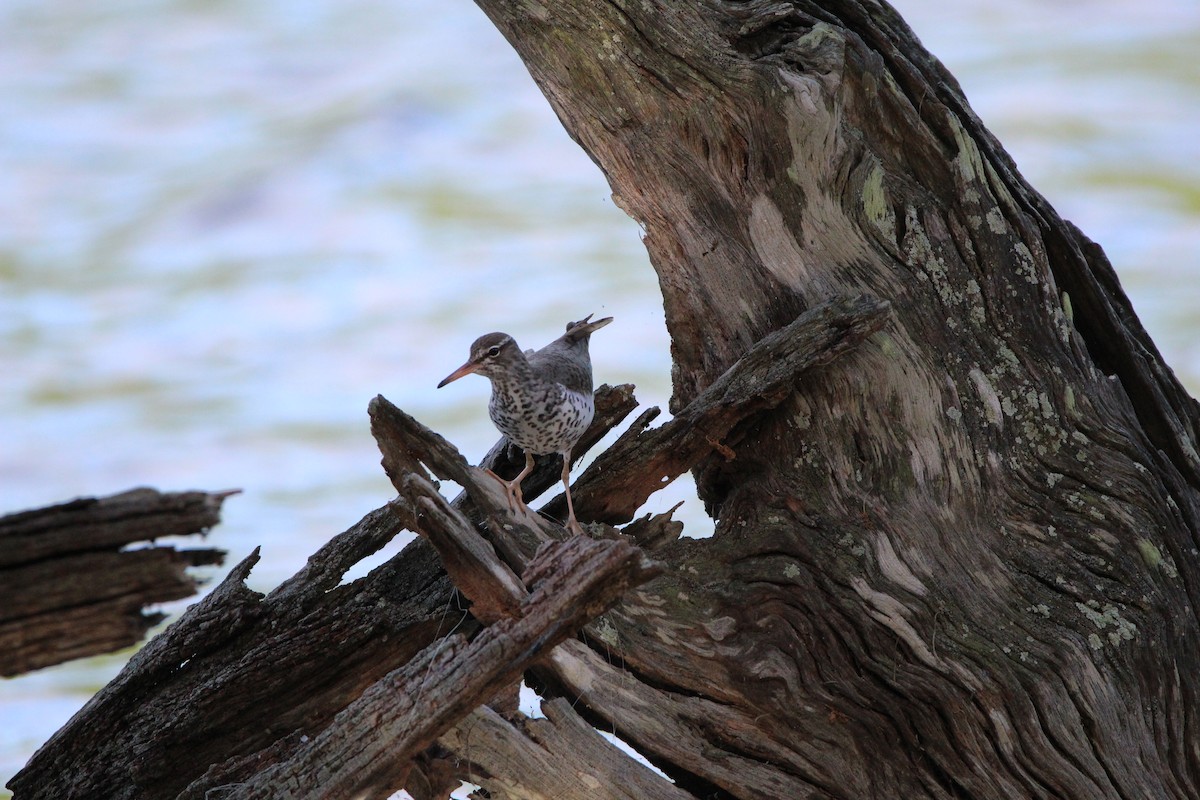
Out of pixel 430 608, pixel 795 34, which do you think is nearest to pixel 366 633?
pixel 430 608

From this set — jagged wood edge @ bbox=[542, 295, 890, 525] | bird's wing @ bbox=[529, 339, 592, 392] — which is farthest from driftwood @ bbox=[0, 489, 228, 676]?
jagged wood edge @ bbox=[542, 295, 890, 525]

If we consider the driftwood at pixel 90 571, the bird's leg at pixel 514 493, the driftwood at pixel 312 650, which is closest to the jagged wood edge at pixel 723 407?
the driftwood at pixel 312 650

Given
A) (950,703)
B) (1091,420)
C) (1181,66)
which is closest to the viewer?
(950,703)

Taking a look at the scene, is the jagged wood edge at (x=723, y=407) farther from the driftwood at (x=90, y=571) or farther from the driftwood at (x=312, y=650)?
the driftwood at (x=90, y=571)

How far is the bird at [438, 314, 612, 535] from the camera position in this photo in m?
4.22

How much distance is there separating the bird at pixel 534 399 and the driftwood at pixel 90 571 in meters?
1.06

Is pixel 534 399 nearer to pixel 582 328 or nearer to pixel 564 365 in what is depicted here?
pixel 564 365

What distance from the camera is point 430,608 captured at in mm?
4238

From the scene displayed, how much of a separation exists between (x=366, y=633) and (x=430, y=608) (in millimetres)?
234

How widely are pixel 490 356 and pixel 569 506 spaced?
62cm

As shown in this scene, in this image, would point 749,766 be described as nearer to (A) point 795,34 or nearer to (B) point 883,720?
(B) point 883,720

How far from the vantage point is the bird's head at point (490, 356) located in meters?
4.45

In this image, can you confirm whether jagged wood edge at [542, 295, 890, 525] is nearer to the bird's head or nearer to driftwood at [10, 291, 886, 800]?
driftwood at [10, 291, 886, 800]

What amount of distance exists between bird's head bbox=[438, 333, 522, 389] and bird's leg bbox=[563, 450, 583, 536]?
0.39 meters
